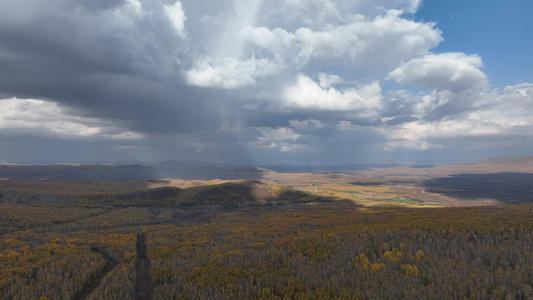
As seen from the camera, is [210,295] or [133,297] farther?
[133,297]

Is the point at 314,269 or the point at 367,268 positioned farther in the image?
the point at 314,269

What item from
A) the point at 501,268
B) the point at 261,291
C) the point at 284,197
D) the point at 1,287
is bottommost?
the point at 284,197

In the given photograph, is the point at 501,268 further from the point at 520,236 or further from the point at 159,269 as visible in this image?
the point at 159,269

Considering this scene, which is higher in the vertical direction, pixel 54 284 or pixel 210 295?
pixel 210 295

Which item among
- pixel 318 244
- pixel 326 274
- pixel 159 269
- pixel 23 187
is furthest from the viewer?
pixel 23 187

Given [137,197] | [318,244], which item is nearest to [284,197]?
[137,197]

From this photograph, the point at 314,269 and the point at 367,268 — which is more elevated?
the point at 367,268

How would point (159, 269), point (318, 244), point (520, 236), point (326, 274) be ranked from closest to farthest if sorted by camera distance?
point (326, 274) → point (159, 269) → point (520, 236) → point (318, 244)

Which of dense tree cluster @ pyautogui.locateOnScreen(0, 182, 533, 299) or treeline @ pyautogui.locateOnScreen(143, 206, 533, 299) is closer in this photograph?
treeline @ pyautogui.locateOnScreen(143, 206, 533, 299)

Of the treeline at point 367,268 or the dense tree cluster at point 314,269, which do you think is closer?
the treeline at point 367,268
